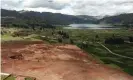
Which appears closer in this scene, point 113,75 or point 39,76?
point 39,76

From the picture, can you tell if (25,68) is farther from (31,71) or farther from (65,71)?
(65,71)

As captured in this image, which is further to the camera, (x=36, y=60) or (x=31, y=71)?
(x=36, y=60)

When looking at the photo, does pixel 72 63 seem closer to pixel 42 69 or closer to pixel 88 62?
pixel 88 62

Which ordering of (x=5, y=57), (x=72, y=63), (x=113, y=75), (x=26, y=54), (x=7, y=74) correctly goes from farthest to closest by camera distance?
(x=26, y=54) < (x=5, y=57) < (x=72, y=63) < (x=113, y=75) < (x=7, y=74)

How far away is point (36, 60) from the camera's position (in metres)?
71.0

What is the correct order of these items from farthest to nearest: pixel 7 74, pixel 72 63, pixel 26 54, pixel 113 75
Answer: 1. pixel 26 54
2. pixel 72 63
3. pixel 113 75
4. pixel 7 74

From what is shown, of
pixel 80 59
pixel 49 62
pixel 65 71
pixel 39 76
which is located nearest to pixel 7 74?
pixel 39 76

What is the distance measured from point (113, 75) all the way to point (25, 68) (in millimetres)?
19984

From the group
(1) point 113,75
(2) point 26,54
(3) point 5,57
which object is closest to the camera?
(1) point 113,75

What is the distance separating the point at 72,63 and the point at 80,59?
768cm

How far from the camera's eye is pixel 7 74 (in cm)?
5228

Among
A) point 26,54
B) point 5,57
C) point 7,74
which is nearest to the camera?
point 7,74

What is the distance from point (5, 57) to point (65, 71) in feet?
73.6

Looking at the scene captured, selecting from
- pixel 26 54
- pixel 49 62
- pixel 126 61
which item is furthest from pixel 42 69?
pixel 126 61
